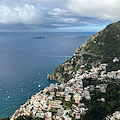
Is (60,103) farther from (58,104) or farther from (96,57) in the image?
(96,57)

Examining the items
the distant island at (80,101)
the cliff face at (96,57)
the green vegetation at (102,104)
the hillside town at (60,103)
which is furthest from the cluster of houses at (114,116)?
the cliff face at (96,57)

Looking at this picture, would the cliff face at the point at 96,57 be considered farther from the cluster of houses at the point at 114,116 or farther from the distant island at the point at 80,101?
the cluster of houses at the point at 114,116

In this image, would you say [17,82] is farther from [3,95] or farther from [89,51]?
[89,51]

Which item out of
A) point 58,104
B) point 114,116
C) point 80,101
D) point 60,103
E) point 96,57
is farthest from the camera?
point 96,57

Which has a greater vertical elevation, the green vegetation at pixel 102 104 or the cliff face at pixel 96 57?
the cliff face at pixel 96 57

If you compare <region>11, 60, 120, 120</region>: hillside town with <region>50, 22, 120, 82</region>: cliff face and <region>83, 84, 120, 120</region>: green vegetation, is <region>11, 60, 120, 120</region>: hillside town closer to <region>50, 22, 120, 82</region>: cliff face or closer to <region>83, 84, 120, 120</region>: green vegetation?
<region>83, 84, 120, 120</region>: green vegetation

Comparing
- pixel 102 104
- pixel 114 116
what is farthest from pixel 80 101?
pixel 114 116
